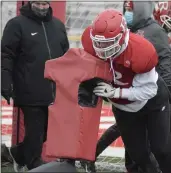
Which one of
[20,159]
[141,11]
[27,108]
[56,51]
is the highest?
[141,11]

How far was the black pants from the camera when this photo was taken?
520 centimetres

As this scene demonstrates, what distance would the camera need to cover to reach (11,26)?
5.13 metres

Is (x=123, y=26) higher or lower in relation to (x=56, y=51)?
higher

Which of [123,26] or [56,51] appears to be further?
[56,51]

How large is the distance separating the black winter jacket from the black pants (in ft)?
0.23

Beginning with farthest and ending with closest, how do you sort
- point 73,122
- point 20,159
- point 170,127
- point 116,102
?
point 20,159 < point 170,127 < point 116,102 < point 73,122

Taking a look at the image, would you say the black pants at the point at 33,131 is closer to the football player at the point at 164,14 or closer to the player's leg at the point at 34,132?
the player's leg at the point at 34,132

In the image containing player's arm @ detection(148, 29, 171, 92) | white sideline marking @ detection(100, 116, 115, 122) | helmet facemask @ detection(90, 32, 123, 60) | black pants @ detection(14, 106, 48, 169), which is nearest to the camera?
helmet facemask @ detection(90, 32, 123, 60)

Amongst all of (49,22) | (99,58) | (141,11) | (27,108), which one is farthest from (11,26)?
(99,58)

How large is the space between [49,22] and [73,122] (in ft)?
5.93

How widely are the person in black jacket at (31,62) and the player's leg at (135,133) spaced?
0.91m

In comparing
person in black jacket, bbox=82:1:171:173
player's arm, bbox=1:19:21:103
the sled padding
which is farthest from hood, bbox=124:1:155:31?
the sled padding

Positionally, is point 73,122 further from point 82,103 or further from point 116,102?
point 116,102

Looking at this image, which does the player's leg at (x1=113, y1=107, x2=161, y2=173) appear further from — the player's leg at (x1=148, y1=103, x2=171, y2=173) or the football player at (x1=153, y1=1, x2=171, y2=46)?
the football player at (x1=153, y1=1, x2=171, y2=46)
